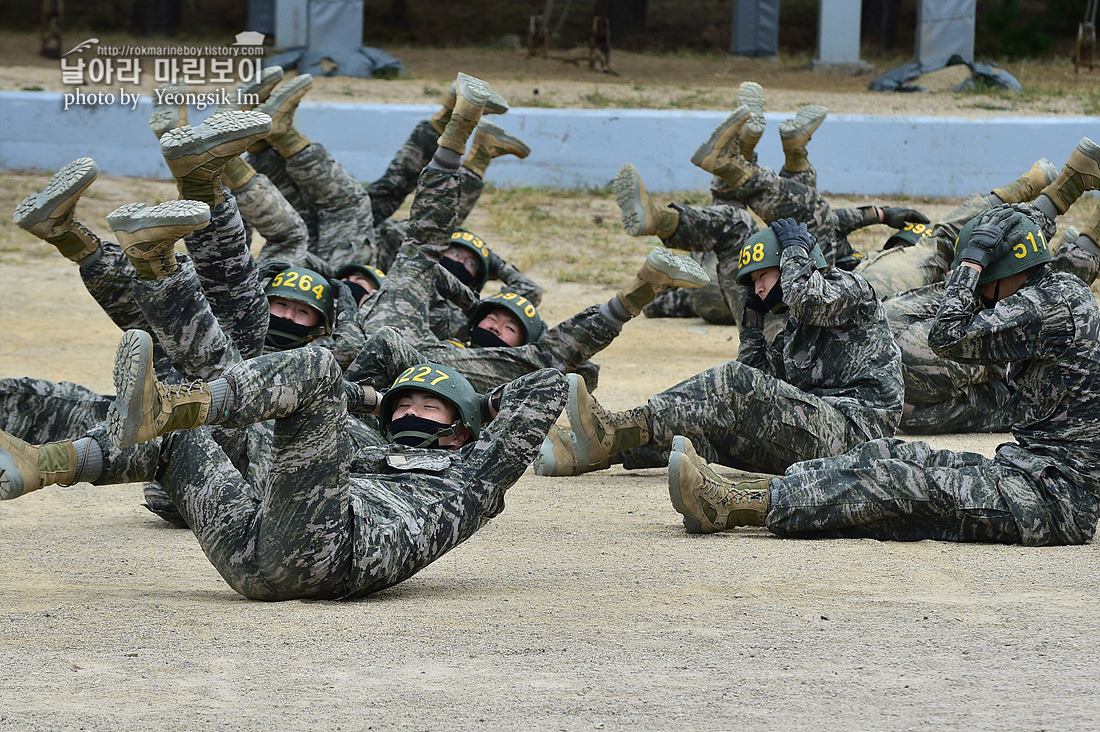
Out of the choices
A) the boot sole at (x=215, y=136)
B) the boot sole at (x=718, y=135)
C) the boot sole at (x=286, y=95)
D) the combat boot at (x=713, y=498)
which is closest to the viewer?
the boot sole at (x=215, y=136)

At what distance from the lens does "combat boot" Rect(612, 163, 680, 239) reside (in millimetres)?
7309

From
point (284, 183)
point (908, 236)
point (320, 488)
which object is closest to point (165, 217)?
point (320, 488)

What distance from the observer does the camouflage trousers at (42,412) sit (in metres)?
5.53

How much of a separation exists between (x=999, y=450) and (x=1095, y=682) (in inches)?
69.9

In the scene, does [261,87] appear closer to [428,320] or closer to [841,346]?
[428,320]

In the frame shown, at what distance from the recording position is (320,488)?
3852 millimetres

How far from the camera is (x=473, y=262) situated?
27.2 ft

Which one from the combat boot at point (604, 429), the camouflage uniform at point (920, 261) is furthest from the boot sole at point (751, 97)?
the combat boot at point (604, 429)

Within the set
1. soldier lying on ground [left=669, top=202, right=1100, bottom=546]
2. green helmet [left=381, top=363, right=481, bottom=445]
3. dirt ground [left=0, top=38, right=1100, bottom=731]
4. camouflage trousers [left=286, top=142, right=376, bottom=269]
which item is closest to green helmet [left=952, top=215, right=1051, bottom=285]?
soldier lying on ground [left=669, top=202, right=1100, bottom=546]

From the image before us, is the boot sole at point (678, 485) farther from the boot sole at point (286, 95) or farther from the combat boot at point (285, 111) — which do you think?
the boot sole at point (286, 95)

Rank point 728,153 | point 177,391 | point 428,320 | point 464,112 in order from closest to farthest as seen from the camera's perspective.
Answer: point 177,391, point 464,112, point 428,320, point 728,153

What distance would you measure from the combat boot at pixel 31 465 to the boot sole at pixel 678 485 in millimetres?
2058

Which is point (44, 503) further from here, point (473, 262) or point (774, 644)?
point (774, 644)

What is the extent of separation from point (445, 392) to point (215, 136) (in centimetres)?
127
